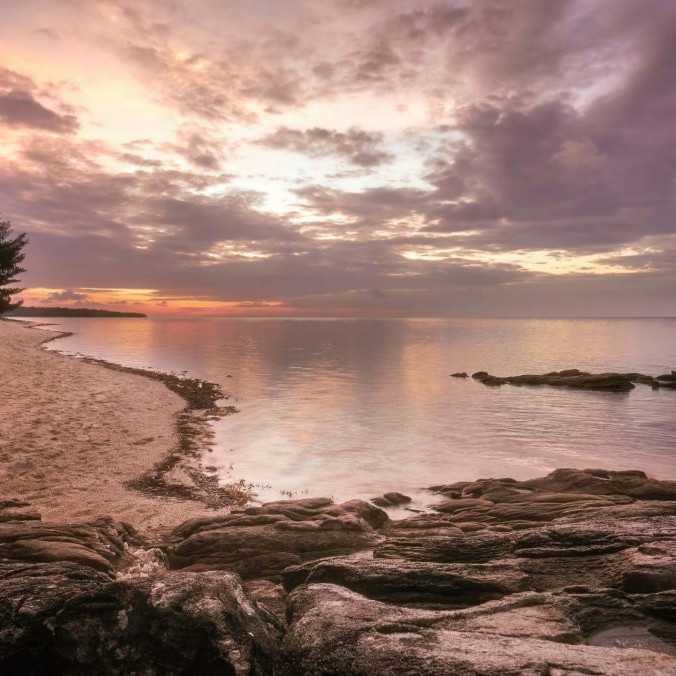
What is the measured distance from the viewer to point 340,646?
21.6ft

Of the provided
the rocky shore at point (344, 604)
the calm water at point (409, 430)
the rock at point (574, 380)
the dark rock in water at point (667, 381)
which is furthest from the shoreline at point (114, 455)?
the dark rock in water at point (667, 381)

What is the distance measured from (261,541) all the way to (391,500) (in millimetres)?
9194

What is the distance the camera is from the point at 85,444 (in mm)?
27250

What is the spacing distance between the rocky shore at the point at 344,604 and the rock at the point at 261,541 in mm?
55

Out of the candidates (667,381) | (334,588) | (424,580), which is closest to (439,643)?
(334,588)

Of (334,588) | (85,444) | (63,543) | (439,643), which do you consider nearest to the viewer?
(439,643)

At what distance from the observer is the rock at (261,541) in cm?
1359

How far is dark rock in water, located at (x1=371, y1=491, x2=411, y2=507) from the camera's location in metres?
21.9

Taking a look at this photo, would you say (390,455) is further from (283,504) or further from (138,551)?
(138,551)

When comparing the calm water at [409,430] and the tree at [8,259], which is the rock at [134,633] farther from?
the tree at [8,259]

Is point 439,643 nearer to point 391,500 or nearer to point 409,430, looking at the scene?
point 391,500

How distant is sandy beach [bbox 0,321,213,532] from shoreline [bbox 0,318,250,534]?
4 cm

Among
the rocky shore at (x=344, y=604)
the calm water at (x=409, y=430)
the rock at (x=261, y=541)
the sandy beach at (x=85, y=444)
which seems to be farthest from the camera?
the calm water at (x=409, y=430)

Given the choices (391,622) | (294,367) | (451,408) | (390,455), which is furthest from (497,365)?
(391,622)
